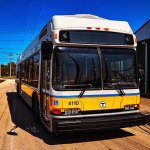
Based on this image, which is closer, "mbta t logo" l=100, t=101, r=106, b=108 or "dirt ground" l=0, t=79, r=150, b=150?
"dirt ground" l=0, t=79, r=150, b=150

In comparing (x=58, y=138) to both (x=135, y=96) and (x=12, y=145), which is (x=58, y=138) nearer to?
(x=12, y=145)

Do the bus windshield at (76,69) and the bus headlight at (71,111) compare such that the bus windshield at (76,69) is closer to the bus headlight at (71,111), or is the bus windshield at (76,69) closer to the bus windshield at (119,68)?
the bus windshield at (119,68)

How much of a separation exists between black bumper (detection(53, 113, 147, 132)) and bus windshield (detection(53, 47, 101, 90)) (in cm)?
80

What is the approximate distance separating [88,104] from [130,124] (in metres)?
1.23

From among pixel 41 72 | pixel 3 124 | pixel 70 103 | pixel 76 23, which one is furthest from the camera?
pixel 3 124

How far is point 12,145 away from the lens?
24.7 ft

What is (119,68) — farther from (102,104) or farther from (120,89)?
(102,104)

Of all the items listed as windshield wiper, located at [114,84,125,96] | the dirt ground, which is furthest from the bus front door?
windshield wiper, located at [114,84,125,96]

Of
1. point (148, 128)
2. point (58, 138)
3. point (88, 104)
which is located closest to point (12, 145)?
point (58, 138)

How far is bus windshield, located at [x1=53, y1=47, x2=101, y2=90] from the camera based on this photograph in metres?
7.62

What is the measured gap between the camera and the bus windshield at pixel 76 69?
25.0 feet

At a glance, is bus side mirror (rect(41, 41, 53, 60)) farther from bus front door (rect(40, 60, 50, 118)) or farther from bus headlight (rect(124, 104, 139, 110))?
bus headlight (rect(124, 104, 139, 110))

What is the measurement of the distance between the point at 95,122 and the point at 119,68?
164 cm

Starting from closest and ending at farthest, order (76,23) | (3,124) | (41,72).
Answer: (76,23), (41,72), (3,124)
